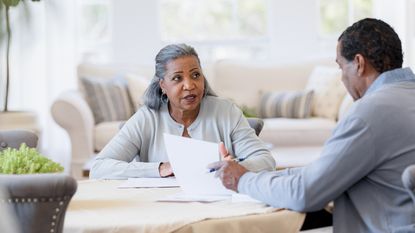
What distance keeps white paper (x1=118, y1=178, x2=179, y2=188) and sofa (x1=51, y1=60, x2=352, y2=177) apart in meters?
2.72

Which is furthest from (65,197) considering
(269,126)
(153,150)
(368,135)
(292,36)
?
(292,36)

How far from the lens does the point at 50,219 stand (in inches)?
56.0

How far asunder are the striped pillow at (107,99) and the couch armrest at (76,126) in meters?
0.26

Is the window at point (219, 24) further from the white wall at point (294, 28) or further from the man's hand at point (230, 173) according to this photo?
the man's hand at point (230, 173)

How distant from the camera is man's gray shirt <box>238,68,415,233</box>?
1576mm

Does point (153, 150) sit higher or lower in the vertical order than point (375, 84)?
lower

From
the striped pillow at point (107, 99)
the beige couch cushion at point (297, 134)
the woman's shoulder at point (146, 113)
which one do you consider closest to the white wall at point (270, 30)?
the striped pillow at point (107, 99)

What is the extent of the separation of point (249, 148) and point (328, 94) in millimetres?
3425

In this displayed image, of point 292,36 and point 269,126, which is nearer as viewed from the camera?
point 269,126

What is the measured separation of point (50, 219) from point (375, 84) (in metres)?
0.84

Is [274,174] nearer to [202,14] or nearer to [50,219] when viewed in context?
[50,219]

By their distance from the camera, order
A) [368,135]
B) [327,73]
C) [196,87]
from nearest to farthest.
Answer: [368,135]
[196,87]
[327,73]

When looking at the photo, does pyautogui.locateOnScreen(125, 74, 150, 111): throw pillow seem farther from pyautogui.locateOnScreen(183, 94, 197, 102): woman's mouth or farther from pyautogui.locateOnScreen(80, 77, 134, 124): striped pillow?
pyautogui.locateOnScreen(183, 94, 197, 102): woman's mouth

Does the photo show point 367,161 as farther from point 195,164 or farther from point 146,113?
point 146,113
